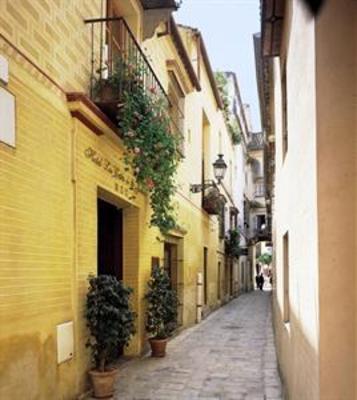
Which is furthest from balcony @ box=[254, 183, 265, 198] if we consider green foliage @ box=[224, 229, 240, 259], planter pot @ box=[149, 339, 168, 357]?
planter pot @ box=[149, 339, 168, 357]

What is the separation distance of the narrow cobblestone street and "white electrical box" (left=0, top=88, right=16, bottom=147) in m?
3.53

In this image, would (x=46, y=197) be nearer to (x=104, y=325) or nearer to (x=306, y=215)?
(x=104, y=325)

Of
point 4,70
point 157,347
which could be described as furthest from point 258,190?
point 4,70

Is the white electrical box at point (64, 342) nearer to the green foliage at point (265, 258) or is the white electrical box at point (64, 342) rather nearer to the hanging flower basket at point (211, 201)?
the hanging flower basket at point (211, 201)

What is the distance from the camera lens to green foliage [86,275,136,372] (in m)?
6.63

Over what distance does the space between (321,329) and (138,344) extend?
6.76 metres

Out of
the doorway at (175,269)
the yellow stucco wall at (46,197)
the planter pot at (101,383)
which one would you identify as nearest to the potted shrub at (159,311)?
the yellow stucco wall at (46,197)

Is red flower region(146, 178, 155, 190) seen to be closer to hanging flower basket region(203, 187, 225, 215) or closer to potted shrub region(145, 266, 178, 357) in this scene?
potted shrub region(145, 266, 178, 357)

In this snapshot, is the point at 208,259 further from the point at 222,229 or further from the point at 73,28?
the point at 73,28

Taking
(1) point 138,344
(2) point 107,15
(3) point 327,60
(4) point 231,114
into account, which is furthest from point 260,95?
(4) point 231,114

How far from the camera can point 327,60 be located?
3184mm

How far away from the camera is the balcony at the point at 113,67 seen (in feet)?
23.7

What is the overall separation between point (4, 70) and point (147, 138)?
319 cm

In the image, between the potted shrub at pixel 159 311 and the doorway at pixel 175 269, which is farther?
the doorway at pixel 175 269
